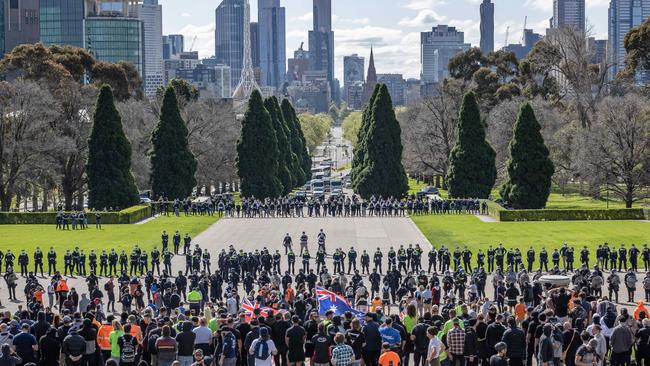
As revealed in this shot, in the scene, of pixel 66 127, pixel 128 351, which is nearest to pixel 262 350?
pixel 128 351

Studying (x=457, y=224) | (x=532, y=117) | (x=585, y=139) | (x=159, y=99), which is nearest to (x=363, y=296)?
(x=457, y=224)

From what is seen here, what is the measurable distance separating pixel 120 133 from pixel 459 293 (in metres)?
40.7

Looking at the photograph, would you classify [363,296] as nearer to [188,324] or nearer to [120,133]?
[188,324]

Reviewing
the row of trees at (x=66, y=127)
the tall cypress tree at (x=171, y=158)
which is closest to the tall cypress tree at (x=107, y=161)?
the row of trees at (x=66, y=127)

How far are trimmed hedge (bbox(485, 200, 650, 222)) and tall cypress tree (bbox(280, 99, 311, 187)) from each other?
38986 millimetres

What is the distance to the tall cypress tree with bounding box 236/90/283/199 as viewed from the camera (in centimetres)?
8100

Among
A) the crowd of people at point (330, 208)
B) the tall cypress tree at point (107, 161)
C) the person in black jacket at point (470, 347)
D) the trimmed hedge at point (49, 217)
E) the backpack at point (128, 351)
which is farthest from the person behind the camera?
the tall cypress tree at point (107, 161)

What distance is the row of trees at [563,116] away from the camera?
237 feet

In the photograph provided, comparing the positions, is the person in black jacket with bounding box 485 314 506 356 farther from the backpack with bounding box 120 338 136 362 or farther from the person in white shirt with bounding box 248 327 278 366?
the backpack with bounding box 120 338 136 362

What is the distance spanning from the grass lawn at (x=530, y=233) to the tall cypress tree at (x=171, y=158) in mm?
19793

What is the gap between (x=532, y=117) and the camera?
71438mm

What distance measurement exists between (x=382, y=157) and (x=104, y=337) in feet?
198

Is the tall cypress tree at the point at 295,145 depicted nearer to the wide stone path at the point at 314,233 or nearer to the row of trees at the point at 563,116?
the row of trees at the point at 563,116

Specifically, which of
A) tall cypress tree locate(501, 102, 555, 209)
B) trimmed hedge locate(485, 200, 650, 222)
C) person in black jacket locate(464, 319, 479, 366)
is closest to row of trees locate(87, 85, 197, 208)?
trimmed hedge locate(485, 200, 650, 222)
